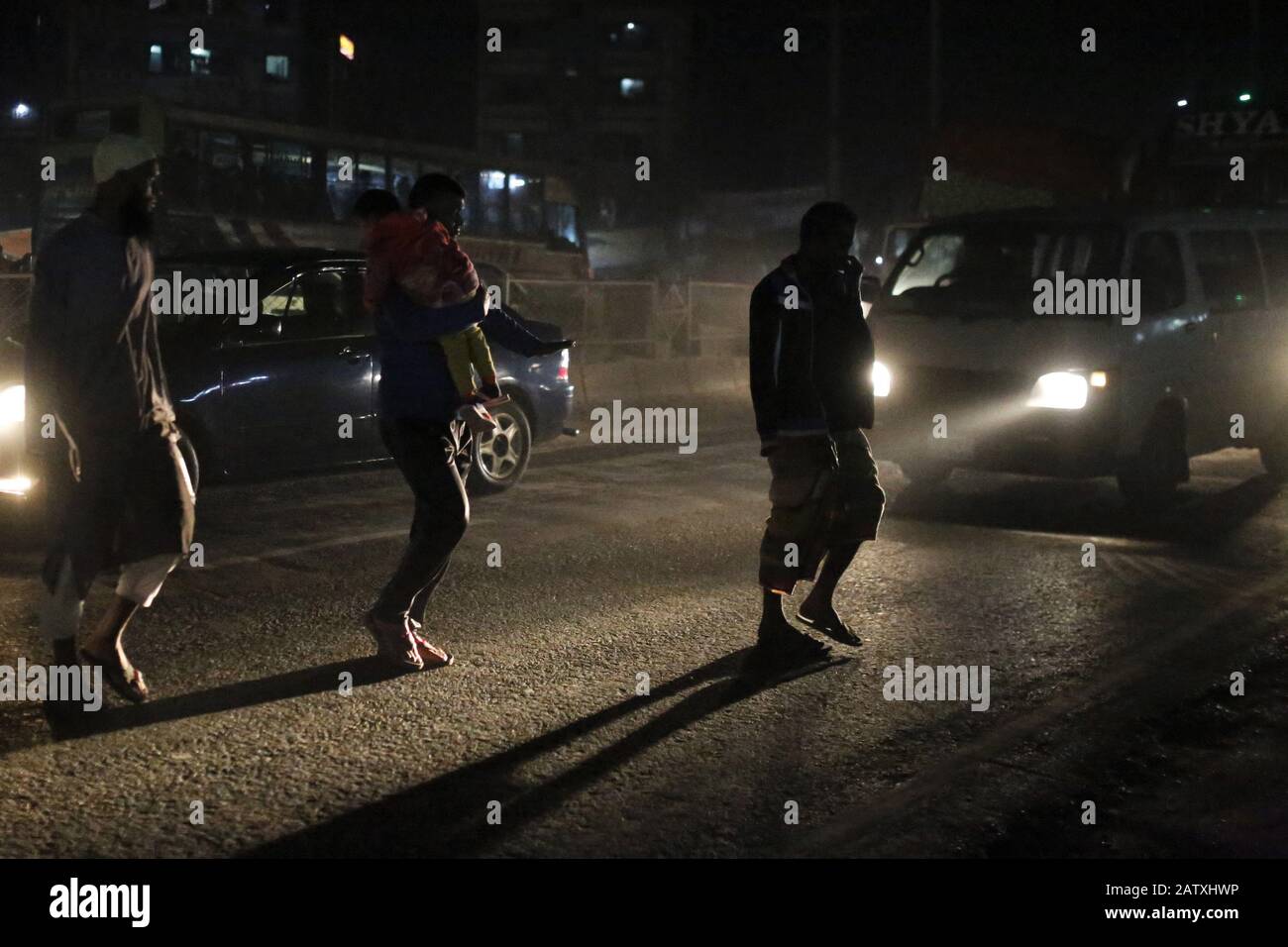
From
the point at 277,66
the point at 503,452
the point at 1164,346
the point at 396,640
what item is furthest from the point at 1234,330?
the point at 277,66

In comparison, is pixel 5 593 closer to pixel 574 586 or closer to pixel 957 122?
pixel 574 586

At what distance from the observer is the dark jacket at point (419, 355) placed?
17.6 ft

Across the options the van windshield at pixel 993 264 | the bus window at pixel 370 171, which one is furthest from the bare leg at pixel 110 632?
the bus window at pixel 370 171

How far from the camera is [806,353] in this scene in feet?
18.7

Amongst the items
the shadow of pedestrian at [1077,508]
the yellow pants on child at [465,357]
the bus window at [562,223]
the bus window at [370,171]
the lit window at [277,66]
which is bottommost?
the shadow of pedestrian at [1077,508]

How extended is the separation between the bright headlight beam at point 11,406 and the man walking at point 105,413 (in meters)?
3.41

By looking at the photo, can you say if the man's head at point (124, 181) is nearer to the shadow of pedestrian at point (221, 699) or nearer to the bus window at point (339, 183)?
the shadow of pedestrian at point (221, 699)

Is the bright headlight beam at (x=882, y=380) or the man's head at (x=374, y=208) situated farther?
the bright headlight beam at (x=882, y=380)

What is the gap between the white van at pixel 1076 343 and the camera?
945cm

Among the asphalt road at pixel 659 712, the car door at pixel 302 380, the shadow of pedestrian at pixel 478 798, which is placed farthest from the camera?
the car door at pixel 302 380

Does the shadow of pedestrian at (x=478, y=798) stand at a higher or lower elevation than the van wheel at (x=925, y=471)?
lower

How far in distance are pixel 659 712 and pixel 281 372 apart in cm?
513

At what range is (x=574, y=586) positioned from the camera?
7219 mm

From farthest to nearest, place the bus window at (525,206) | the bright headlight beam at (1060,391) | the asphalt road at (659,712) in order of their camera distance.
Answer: the bus window at (525,206) < the bright headlight beam at (1060,391) < the asphalt road at (659,712)
